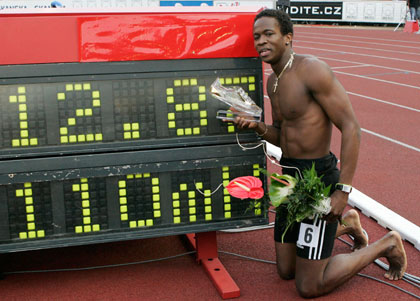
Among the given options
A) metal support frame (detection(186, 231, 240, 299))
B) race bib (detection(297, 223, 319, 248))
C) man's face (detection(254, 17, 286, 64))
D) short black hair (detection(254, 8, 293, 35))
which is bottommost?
metal support frame (detection(186, 231, 240, 299))

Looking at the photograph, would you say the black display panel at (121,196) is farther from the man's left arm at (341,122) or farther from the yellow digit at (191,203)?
the man's left arm at (341,122)

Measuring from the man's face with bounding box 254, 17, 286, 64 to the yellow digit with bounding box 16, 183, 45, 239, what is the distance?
6.06 feet

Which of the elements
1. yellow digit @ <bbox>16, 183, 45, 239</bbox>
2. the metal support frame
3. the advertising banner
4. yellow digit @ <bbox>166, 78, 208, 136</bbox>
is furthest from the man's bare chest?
the advertising banner

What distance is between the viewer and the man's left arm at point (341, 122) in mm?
4152

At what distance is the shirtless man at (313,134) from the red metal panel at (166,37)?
0.20m

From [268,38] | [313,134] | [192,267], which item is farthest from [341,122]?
[192,267]

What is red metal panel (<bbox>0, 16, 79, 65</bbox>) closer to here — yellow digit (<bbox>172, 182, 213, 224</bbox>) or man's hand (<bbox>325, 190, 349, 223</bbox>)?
yellow digit (<bbox>172, 182, 213, 224</bbox>)

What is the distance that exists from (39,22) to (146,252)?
84.3 inches

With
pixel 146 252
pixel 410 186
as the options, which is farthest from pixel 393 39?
pixel 146 252

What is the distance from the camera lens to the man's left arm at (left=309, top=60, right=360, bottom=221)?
13.6 ft

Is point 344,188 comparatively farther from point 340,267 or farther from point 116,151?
point 116,151

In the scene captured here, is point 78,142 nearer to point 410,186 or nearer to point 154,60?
point 154,60

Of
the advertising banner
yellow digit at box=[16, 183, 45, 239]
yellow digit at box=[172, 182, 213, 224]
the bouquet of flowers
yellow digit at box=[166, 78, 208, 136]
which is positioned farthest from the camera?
the advertising banner

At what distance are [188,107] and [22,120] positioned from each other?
115cm
